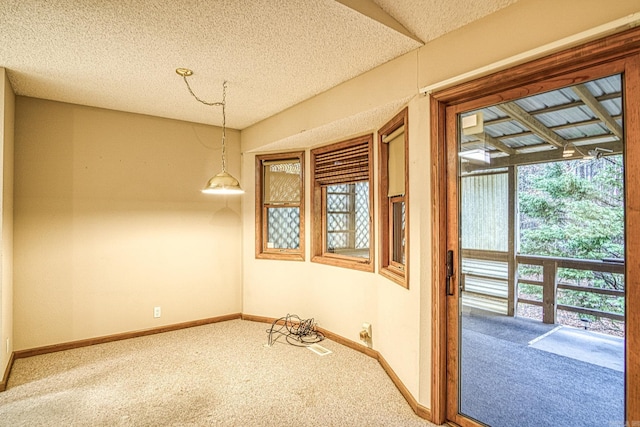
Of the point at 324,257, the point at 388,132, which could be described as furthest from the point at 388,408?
the point at 388,132

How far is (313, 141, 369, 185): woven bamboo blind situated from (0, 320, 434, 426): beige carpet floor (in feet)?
5.69


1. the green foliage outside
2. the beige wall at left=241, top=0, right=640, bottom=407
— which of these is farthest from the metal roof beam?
the beige wall at left=241, top=0, right=640, bottom=407

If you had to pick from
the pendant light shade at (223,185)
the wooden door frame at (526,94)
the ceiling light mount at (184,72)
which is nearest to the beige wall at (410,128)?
the wooden door frame at (526,94)

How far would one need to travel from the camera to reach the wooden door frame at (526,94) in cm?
151

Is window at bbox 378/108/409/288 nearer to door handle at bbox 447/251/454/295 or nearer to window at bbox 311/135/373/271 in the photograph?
window at bbox 311/135/373/271

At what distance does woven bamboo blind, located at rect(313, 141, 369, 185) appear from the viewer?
3.48m

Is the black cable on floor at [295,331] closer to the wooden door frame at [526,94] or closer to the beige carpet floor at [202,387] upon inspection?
the beige carpet floor at [202,387]

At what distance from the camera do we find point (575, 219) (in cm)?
176

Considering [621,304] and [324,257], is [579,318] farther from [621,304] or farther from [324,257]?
[324,257]

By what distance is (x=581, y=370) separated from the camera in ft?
5.67

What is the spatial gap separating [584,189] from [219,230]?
3.72 m

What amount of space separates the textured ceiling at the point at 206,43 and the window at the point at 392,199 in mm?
595

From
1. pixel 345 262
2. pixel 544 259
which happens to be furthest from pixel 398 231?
pixel 544 259

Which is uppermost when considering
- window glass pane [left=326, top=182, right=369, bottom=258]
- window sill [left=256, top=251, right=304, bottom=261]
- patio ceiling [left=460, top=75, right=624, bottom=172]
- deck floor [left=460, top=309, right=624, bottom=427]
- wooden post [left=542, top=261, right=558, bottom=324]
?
patio ceiling [left=460, top=75, right=624, bottom=172]
